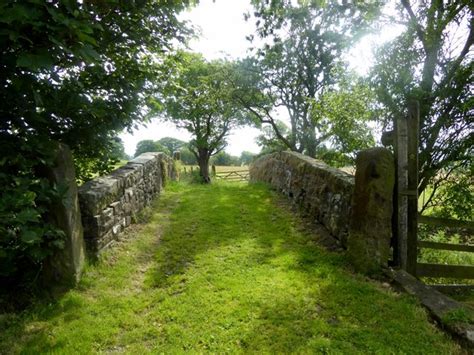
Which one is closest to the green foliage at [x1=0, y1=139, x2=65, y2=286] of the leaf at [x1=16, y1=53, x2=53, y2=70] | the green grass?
the green grass

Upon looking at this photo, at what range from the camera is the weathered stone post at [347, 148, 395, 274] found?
165 inches

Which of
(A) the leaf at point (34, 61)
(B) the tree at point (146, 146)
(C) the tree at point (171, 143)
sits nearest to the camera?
(A) the leaf at point (34, 61)

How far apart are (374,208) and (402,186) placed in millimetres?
599

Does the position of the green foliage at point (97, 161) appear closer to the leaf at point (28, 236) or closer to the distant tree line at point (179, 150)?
the leaf at point (28, 236)

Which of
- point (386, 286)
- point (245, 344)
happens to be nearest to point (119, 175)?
point (245, 344)

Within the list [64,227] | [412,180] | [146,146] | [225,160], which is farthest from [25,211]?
[225,160]

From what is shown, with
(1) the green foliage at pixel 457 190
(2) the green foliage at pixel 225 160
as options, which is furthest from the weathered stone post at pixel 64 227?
(2) the green foliage at pixel 225 160

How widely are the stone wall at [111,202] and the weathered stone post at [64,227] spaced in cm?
46

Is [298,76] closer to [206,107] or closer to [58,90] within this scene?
[206,107]

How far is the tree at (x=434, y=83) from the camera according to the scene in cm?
515

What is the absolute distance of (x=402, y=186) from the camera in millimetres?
4352

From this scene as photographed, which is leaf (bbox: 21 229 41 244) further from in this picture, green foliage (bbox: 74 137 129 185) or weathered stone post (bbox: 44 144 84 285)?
green foliage (bbox: 74 137 129 185)

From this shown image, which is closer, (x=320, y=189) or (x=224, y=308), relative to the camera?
(x=224, y=308)

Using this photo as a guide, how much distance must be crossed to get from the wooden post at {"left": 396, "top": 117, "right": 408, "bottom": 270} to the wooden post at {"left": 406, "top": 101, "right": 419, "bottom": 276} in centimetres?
7
